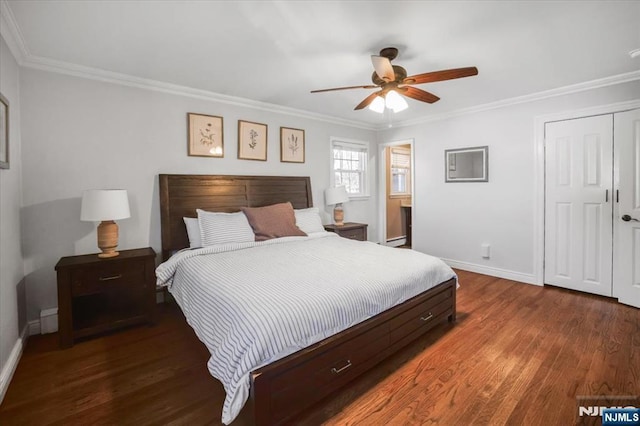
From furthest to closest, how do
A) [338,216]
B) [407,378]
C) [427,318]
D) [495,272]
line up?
[338,216] → [495,272] → [427,318] → [407,378]

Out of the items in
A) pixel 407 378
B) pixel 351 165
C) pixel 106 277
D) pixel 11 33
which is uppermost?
pixel 11 33

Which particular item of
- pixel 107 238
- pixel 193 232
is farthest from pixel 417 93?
pixel 107 238

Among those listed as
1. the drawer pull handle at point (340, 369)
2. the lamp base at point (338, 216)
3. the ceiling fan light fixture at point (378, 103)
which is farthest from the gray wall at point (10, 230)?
the lamp base at point (338, 216)

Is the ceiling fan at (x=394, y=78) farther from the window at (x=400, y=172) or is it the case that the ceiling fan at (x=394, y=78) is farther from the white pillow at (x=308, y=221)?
the window at (x=400, y=172)

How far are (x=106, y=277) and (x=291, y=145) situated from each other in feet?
9.03

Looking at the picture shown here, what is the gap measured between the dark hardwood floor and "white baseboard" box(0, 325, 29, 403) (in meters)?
0.04

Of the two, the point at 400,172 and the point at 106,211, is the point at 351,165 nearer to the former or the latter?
the point at 400,172

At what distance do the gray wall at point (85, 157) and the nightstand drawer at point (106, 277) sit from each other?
1.67ft

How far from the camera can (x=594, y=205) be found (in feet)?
11.0

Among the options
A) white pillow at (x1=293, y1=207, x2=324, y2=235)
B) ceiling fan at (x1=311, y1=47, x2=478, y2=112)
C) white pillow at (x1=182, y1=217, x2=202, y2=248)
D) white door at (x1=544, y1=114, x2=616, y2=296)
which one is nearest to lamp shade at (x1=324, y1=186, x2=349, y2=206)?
white pillow at (x1=293, y1=207, x2=324, y2=235)

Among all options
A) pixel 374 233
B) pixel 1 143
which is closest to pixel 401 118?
pixel 374 233

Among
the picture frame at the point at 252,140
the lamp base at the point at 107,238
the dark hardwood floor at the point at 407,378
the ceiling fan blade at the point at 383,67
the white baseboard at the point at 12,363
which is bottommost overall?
the dark hardwood floor at the point at 407,378

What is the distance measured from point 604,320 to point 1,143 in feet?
16.8

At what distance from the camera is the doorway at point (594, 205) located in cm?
306
